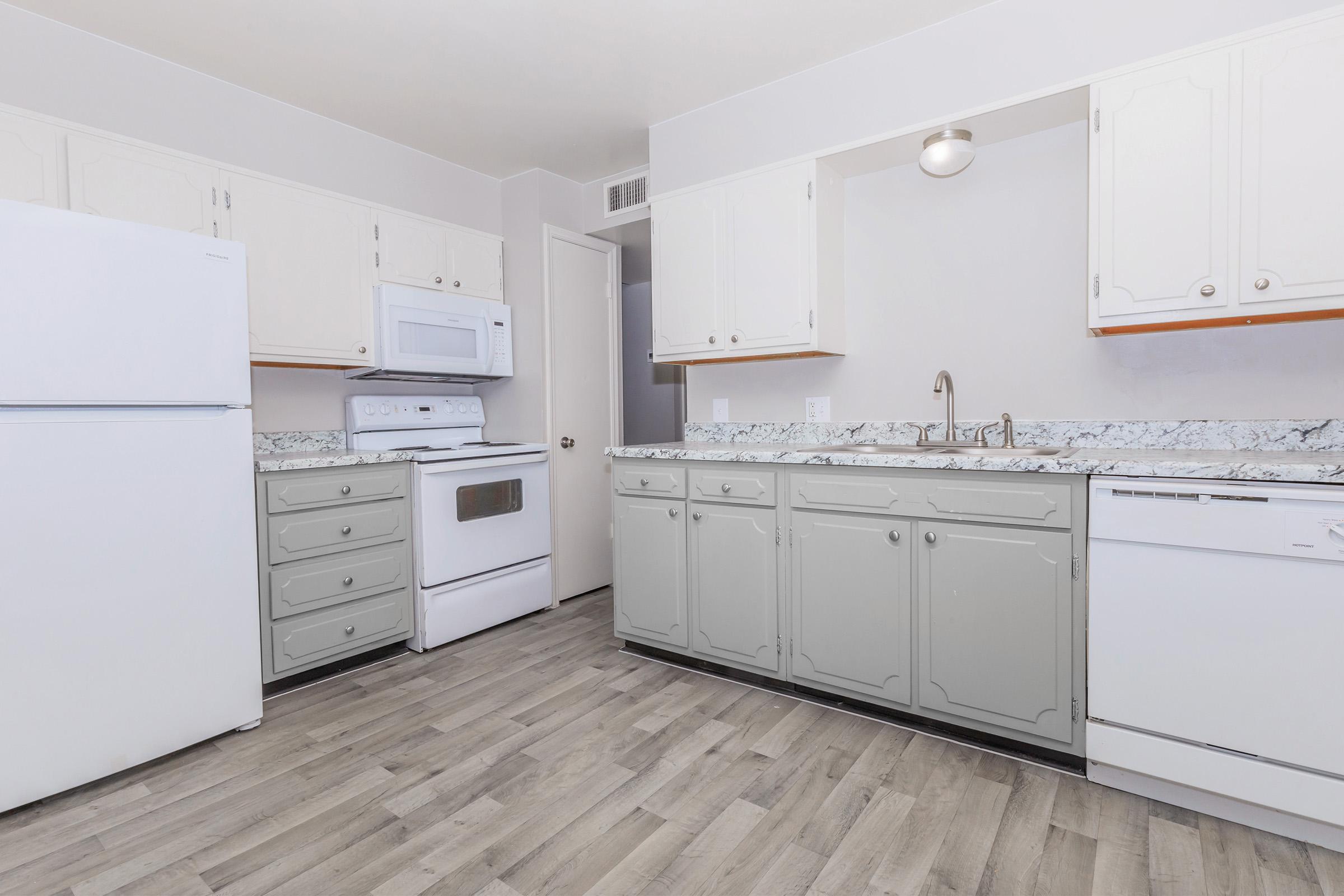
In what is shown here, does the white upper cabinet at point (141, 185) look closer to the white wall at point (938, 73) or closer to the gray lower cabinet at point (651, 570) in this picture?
the white wall at point (938, 73)

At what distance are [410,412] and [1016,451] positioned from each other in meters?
2.87

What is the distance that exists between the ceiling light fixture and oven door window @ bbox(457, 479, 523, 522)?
234cm

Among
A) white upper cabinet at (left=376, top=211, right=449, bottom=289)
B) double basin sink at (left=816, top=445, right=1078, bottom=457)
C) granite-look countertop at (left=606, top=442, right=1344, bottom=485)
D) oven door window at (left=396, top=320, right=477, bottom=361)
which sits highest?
white upper cabinet at (left=376, top=211, right=449, bottom=289)

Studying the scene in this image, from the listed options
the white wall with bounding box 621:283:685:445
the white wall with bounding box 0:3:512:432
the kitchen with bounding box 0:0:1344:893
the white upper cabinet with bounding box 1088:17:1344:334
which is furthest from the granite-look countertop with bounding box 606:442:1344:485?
the white wall with bounding box 621:283:685:445

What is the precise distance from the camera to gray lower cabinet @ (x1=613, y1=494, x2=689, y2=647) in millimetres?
2656

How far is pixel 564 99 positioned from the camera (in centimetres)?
288

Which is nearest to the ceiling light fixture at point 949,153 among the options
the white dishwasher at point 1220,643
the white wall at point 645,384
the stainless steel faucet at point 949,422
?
the stainless steel faucet at point 949,422

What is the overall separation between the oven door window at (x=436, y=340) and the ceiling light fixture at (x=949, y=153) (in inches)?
92.4

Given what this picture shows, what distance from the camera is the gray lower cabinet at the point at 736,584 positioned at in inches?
94.4

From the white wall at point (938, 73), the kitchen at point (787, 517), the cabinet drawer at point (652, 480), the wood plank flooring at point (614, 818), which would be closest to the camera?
the wood plank flooring at point (614, 818)

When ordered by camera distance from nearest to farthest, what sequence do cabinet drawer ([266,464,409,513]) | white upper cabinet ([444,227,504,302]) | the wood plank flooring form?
the wood plank flooring, cabinet drawer ([266,464,409,513]), white upper cabinet ([444,227,504,302])

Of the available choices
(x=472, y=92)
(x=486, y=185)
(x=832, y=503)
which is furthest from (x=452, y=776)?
(x=486, y=185)

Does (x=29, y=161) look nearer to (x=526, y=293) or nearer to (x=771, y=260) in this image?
(x=526, y=293)

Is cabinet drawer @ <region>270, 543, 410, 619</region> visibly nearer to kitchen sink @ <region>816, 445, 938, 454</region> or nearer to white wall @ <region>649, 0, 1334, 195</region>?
kitchen sink @ <region>816, 445, 938, 454</region>
